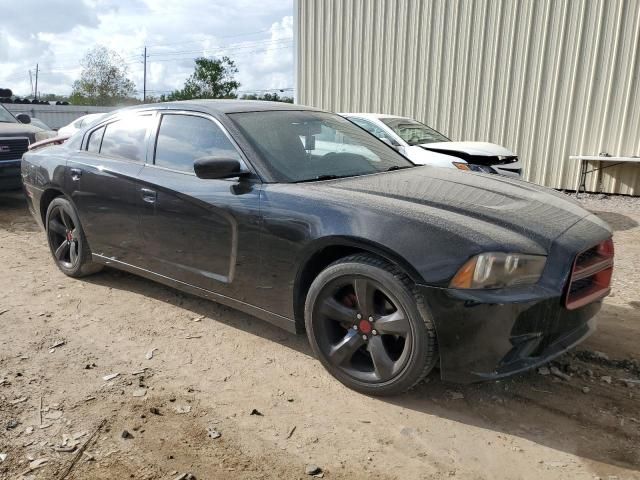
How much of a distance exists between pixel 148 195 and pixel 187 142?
1.55 feet

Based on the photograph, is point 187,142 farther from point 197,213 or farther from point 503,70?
point 503,70

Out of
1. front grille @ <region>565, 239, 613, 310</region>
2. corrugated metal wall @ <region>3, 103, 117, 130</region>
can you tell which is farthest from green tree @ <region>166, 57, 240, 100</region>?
front grille @ <region>565, 239, 613, 310</region>

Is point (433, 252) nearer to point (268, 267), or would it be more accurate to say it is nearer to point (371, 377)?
point (371, 377)

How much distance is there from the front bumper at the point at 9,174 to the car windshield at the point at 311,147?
602 centimetres

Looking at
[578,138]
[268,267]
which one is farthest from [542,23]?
[268,267]

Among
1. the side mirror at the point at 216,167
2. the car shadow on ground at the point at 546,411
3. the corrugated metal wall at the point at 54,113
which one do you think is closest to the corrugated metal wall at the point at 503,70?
the car shadow on ground at the point at 546,411

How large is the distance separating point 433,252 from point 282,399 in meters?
1.17

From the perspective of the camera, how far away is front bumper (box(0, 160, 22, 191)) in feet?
26.6

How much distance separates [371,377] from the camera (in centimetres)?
293

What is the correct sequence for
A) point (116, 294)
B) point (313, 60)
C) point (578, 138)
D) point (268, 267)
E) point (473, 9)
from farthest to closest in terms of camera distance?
point (313, 60) → point (473, 9) → point (578, 138) → point (116, 294) → point (268, 267)

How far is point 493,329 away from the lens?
2555mm

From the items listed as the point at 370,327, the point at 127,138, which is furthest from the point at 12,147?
the point at 370,327

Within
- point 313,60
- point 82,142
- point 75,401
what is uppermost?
point 313,60

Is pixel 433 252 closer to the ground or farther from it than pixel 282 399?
farther from it
